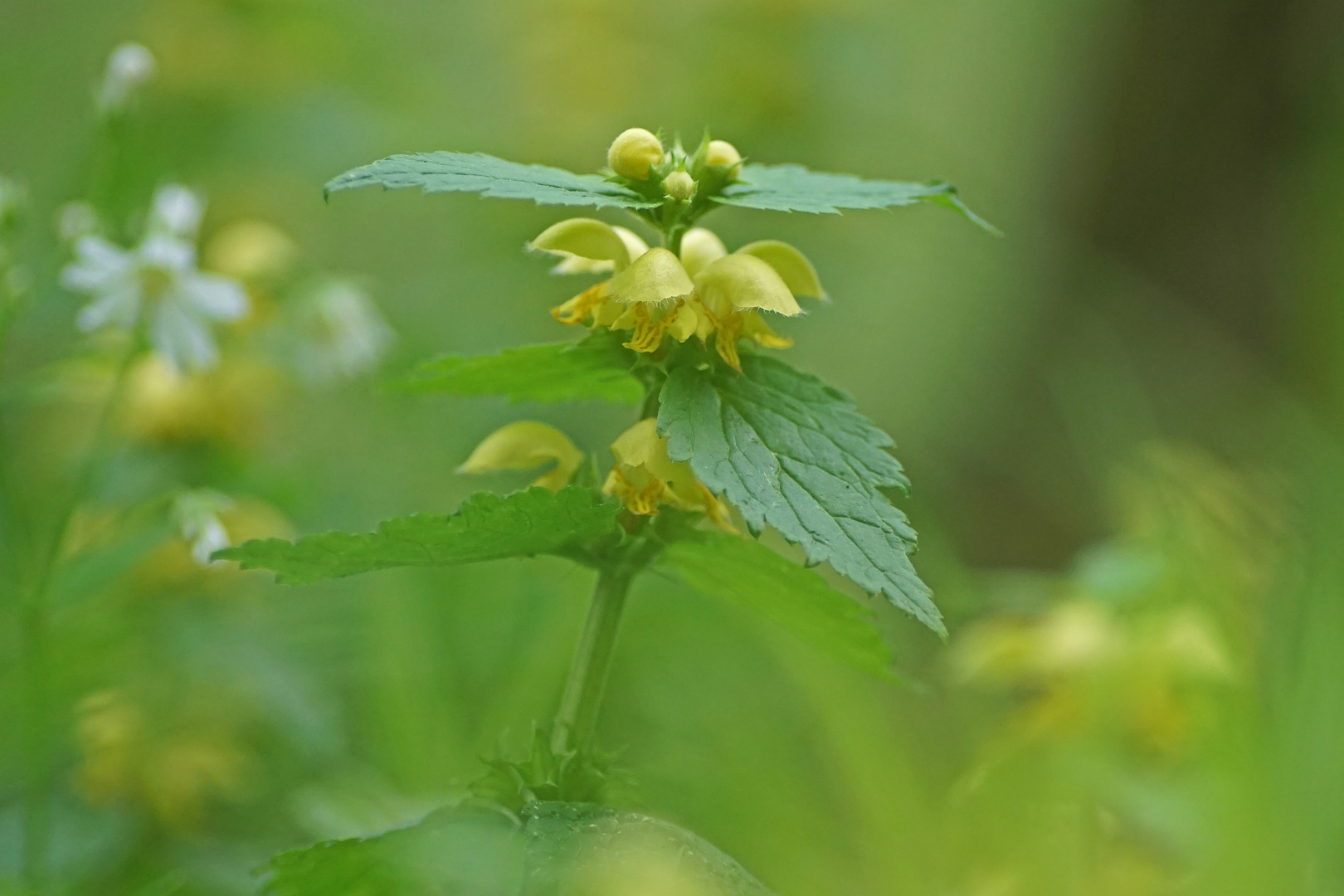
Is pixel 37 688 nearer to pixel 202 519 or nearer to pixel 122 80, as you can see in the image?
pixel 202 519

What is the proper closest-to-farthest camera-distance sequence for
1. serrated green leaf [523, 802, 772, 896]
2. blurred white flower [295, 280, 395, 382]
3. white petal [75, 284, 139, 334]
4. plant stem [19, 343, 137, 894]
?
serrated green leaf [523, 802, 772, 896] < plant stem [19, 343, 137, 894] < white petal [75, 284, 139, 334] < blurred white flower [295, 280, 395, 382]

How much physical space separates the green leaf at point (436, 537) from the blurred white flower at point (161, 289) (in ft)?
1.21

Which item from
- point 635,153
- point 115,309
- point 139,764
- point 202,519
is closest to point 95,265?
point 115,309

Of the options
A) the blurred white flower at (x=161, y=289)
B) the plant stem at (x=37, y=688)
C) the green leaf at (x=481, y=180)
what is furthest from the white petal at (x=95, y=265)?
the green leaf at (x=481, y=180)

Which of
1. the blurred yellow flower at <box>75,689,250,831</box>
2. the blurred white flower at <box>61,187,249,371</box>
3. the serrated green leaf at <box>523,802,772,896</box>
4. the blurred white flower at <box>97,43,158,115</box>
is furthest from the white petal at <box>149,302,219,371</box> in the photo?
the serrated green leaf at <box>523,802,772,896</box>

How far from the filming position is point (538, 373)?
42 cm

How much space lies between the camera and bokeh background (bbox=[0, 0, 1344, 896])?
0.59m

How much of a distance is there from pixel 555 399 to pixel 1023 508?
177 centimetres

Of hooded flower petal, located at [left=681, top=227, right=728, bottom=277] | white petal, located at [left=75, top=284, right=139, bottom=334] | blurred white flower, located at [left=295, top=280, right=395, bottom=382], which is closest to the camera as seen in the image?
hooded flower petal, located at [left=681, top=227, right=728, bottom=277]

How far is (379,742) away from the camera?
798 millimetres

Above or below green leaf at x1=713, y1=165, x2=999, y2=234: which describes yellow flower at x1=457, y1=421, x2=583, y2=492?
below

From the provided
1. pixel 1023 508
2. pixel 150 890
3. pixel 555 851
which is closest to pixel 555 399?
pixel 555 851

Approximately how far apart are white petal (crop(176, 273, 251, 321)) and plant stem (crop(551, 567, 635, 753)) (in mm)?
403

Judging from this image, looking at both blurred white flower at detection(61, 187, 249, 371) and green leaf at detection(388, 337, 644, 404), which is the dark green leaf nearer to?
green leaf at detection(388, 337, 644, 404)
